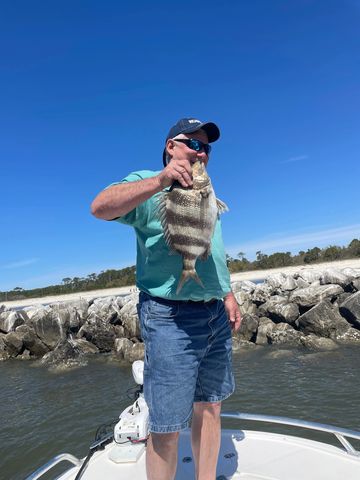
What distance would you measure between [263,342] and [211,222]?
13.2 meters

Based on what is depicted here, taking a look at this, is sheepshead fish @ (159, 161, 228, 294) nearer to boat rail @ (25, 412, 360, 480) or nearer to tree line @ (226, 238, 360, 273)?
boat rail @ (25, 412, 360, 480)

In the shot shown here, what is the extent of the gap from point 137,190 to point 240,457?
3129 millimetres

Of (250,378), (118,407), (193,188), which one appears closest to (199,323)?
(193,188)

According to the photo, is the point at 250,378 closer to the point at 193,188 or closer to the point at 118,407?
the point at 118,407

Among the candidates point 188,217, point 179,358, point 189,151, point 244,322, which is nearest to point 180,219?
point 188,217

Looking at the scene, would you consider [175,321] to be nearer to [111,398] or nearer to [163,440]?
[163,440]

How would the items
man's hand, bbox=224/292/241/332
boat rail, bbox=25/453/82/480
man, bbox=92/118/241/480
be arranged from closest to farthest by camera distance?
1. man, bbox=92/118/241/480
2. boat rail, bbox=25/453/82/480
3. man's hand, bbox=224/292/241/332

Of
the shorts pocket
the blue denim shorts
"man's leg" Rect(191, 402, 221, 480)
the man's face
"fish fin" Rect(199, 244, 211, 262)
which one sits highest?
the man's face

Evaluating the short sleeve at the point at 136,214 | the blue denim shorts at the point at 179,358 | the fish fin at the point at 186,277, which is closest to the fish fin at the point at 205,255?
the fish fin at the point at 186,277

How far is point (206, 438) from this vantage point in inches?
133

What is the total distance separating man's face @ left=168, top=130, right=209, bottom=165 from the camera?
3000 mm

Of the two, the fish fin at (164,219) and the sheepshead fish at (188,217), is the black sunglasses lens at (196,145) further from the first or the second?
the fish fin at (164,219)

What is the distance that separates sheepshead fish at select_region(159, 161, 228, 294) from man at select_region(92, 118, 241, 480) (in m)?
0.11

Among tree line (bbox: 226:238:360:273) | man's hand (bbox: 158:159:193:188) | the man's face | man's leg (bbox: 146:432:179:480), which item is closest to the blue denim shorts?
man's leg (bbox: 146:432:179:480)
